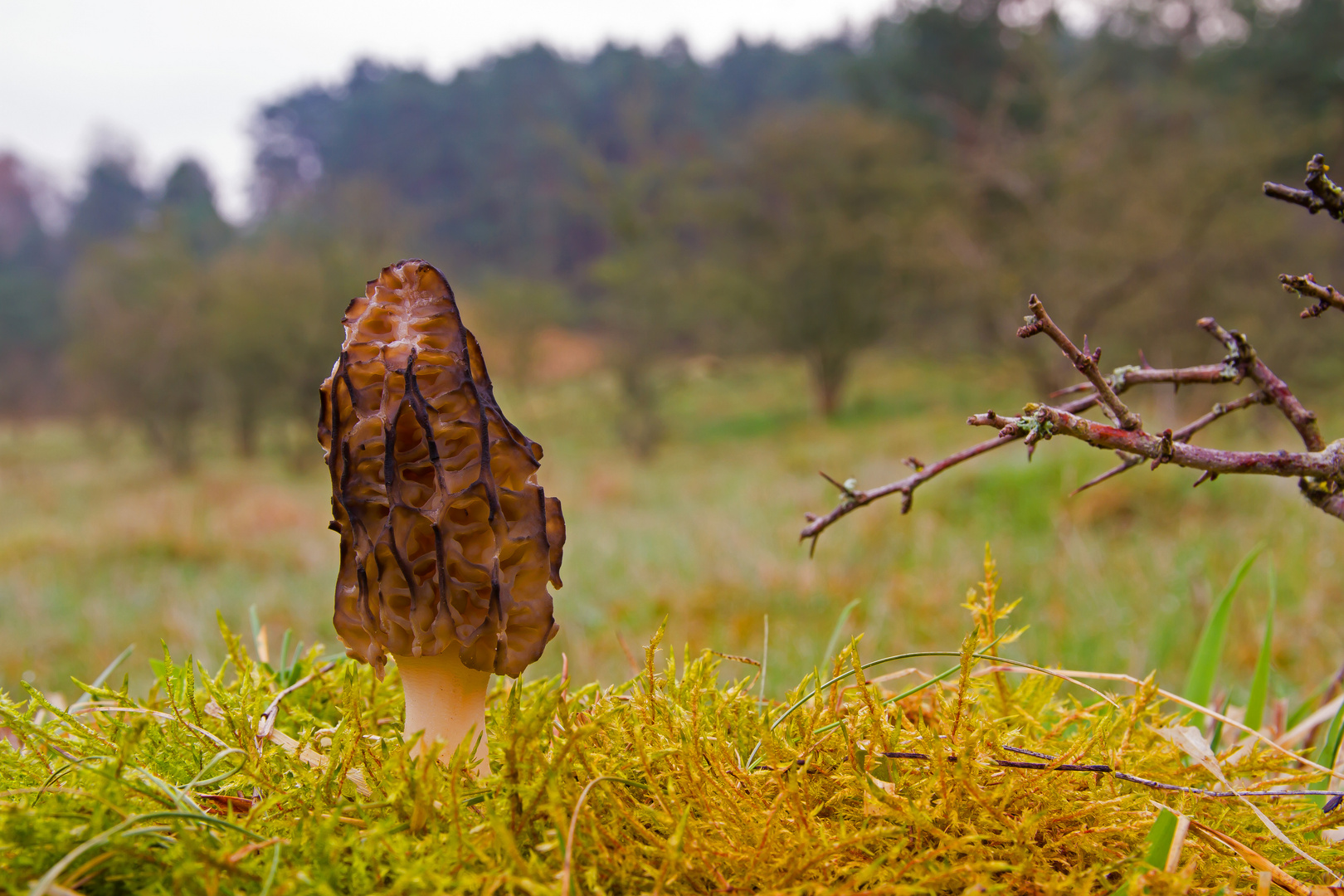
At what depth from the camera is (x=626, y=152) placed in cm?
5300

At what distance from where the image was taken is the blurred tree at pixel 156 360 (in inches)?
891

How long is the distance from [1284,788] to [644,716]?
44.9 inches

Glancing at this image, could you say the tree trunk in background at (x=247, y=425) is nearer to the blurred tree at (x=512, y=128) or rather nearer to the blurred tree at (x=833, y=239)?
the blurred tree at (x=833, y=239)

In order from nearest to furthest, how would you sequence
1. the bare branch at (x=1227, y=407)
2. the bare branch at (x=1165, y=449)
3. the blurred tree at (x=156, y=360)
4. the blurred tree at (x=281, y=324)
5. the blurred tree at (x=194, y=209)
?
the bare branch at (x=1165, y=449) < the bare branch at (x=1227, y=407) < the blurred tree at (x=156, y=360) < the blurred tree at (x=281, y=324) < the blurred tree at (x=194, y=209)

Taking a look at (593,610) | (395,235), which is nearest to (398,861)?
(593,610)

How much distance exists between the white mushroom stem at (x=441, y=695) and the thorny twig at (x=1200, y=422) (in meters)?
0.58

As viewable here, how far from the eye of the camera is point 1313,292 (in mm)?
1128

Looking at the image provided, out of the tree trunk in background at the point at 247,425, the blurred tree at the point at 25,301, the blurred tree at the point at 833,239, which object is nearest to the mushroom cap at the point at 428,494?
the tree trunk in background at the point at 247,425

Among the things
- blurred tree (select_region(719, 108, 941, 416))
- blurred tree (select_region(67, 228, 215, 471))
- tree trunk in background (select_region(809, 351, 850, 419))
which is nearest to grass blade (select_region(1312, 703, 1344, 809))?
blurred tree (select_region(67, 228, 215, 471))

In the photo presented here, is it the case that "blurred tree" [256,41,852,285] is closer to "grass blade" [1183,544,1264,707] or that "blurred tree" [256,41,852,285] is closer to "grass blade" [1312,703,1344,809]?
"grass blade" [1183,544,1264,707]

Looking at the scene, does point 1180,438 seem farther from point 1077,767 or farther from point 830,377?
point 830,377

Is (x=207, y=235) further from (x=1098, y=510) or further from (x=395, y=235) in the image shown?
(x=1098, y=510)

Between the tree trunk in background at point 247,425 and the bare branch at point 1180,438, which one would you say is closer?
the bare branch at point 1180,438

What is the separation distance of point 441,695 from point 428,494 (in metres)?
0.32
